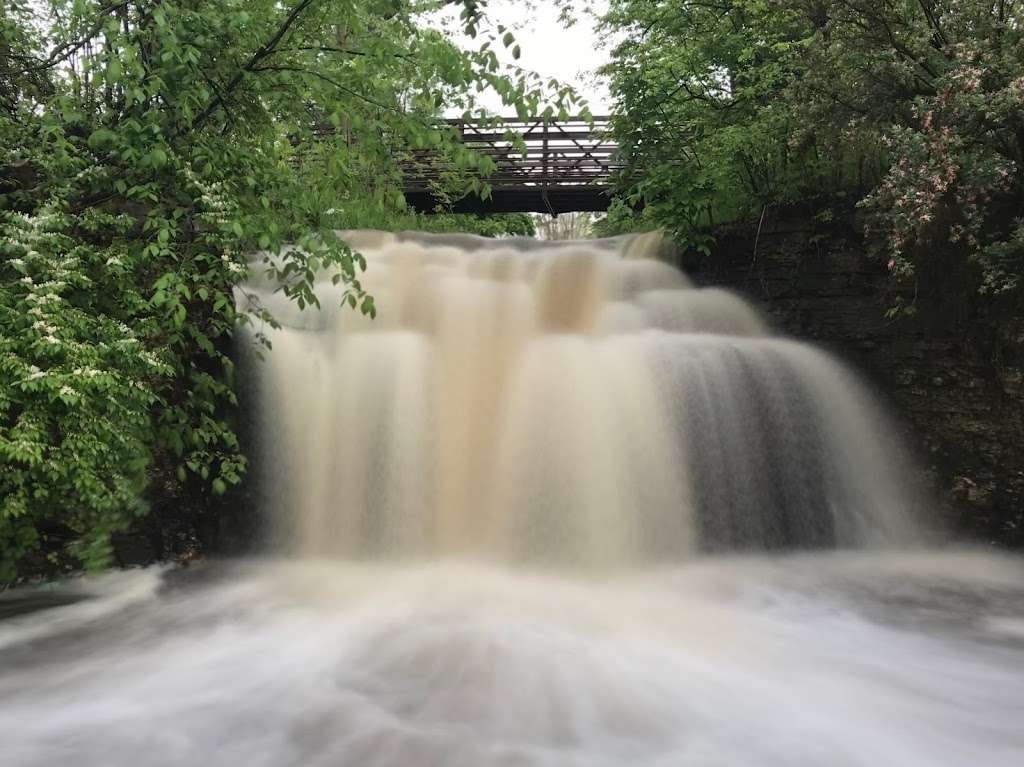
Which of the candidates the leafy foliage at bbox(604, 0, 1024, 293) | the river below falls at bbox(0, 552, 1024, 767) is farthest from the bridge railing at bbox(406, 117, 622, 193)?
the river below falls at bbox(0, 552, 1024, 767)

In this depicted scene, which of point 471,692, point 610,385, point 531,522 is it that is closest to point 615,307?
point 610,385

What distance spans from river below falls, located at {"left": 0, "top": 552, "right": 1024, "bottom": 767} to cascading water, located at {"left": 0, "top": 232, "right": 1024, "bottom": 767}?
0.7 inches

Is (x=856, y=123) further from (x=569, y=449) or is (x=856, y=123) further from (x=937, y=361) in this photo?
(x=569, y=449)

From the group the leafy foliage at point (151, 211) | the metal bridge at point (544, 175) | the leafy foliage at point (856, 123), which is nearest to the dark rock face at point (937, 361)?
the leafy foliage at point (856, 123)

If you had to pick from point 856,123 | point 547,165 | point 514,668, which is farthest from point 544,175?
point 514,668

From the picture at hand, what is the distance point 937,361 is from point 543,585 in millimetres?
3894

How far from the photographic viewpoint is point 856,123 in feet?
18.9

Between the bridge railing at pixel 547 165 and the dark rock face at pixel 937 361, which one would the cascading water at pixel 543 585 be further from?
the bridge railing at pixel 547 165

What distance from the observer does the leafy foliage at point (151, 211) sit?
3.74 m

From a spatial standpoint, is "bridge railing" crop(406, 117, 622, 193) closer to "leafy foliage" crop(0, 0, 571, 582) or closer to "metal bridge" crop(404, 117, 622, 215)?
"metal bridge" crop(404, 117, 622, 215)

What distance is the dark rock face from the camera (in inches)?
215

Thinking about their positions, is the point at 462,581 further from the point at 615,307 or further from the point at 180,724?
the point at 615,307

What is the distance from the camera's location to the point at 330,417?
5.37m

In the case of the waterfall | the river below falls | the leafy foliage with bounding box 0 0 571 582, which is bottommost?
the river below falls
